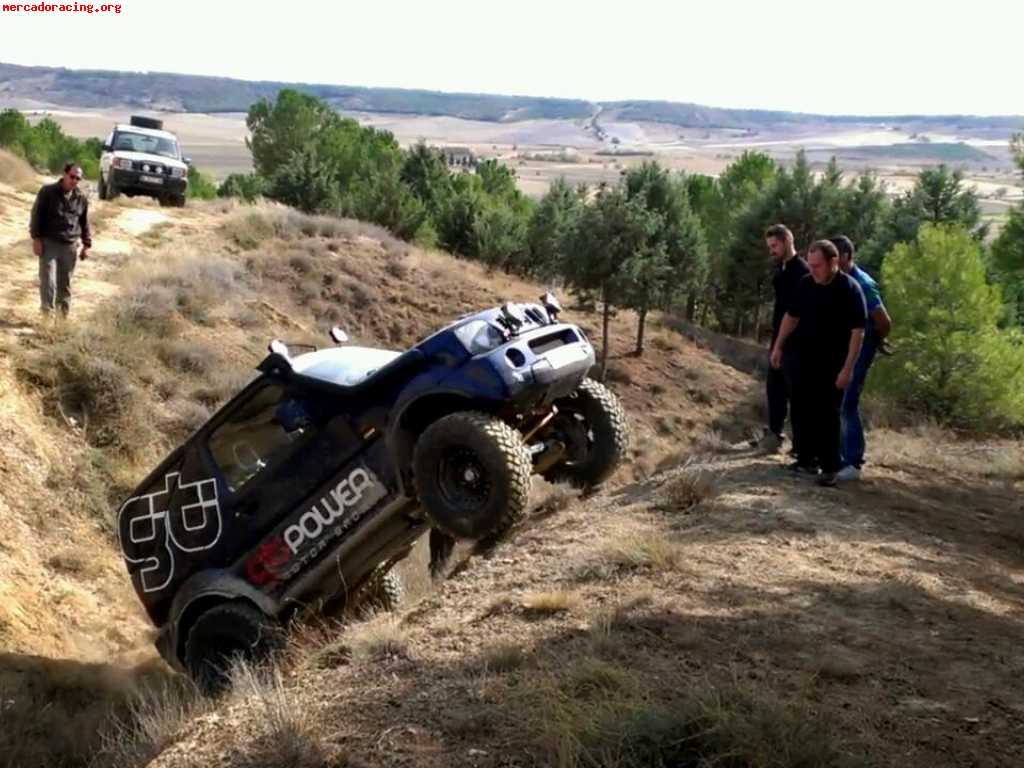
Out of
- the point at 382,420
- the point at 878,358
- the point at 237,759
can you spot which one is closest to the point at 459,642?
the point at 237,759

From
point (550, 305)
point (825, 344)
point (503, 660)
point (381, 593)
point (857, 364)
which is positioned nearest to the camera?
point (503, 660)

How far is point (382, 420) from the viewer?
20.9 feet

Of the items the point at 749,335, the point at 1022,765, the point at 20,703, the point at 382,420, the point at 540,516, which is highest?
the point at 382,420

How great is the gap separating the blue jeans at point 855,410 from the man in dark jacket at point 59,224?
28.3 feet

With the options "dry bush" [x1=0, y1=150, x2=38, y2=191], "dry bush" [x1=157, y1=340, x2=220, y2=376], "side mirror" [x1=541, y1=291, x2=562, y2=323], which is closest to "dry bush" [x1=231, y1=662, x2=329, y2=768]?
"side mirror" [x1=541, y1=291, x2=562, y2=323]

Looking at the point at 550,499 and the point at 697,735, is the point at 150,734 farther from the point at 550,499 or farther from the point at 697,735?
the point at 550,499

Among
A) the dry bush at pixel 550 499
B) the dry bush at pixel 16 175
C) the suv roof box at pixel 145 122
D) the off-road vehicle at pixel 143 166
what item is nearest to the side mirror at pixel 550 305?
the dry bush at pixel 550 499

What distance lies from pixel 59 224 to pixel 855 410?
8883 millimetres

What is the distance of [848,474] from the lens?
8.24 metres

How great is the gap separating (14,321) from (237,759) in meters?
10.5

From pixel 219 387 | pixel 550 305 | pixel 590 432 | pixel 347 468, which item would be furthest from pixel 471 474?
pixel 219 387

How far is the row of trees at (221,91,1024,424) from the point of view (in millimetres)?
21703

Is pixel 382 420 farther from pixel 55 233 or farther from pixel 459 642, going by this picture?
pixel 55 233

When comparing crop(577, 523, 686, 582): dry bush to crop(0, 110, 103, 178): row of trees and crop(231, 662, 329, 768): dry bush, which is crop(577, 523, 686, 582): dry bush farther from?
crop(0, 110, 103, 178): row of trees
